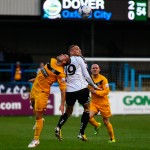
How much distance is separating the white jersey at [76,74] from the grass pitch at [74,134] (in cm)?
131

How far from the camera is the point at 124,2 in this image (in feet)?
110

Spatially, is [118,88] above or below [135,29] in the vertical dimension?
below

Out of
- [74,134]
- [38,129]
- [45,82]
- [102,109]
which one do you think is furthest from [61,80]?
[74,134]

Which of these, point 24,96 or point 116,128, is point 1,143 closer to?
point 116,128

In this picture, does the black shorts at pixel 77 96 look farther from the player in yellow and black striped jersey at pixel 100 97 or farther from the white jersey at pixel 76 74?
the player in yellow and black striped jersey at pixel 100 97

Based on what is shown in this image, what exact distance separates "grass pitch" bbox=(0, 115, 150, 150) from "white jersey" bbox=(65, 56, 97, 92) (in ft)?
4.31

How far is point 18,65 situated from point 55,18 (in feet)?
11.8

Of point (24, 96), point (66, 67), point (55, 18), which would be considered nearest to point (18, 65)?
point (55, 18)

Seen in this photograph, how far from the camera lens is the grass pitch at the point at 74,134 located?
14.3 m

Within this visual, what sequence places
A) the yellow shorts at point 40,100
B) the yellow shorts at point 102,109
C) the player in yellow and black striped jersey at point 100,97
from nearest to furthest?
1. the yellow shorts at point 40,100
2. the player in yellow and black striped jersey at point 100,97
3. the yellow shorts at point 102,109

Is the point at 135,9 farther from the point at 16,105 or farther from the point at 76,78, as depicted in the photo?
the point at 76,78

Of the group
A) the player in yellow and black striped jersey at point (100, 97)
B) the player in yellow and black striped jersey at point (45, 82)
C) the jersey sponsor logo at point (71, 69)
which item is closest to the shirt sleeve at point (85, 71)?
the jersey sponsor logo at point (71, 69)

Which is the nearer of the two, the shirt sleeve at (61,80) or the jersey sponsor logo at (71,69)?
the shirt sleeve at (61,80)

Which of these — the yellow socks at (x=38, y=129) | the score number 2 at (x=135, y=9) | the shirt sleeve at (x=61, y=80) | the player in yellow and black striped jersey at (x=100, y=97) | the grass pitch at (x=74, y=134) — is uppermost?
the score number 2 at (x=135, y=9)
